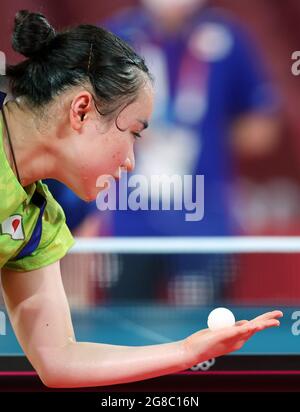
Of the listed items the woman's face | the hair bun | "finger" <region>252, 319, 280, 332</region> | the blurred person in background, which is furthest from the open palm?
the blurred person in background

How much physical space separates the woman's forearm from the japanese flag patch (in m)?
0.18

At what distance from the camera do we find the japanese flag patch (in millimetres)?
1098

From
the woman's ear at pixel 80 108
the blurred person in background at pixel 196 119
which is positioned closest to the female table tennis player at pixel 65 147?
the woman's ear at pixel 80 108

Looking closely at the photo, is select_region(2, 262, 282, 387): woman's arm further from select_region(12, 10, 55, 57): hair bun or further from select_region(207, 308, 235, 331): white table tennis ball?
select_region(12, 10, 55, 57): hair bun

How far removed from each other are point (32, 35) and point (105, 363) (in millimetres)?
510

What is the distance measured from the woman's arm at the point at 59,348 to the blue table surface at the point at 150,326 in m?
0.72

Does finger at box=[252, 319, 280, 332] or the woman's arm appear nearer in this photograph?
finger at box=[252, 319, 280, 332]

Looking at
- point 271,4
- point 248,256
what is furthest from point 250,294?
point 271,4

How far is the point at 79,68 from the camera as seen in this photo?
1.07 meters

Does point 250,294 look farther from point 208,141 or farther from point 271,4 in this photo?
point 271,4

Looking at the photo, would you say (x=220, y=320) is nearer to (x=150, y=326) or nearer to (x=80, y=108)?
(x=80, y=108)

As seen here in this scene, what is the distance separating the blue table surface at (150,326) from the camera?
1.89 metres

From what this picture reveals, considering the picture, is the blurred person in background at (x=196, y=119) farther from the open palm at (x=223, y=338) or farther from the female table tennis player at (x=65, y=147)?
the open palm at (x=223, y=338)
